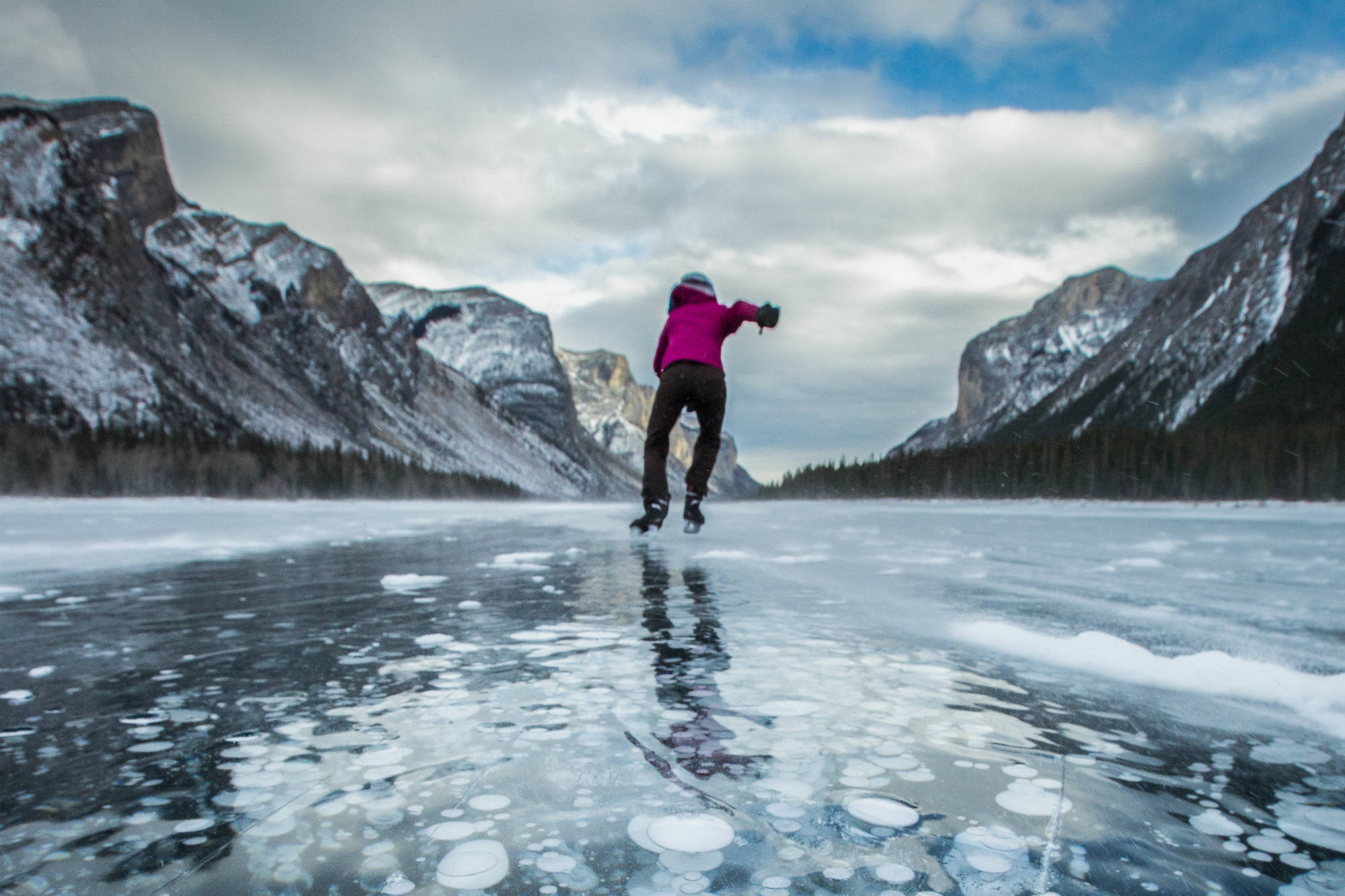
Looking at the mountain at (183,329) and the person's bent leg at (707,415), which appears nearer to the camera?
the person's bent leg at (707,415)

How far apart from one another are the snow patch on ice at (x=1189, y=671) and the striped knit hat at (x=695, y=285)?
6.53 metres

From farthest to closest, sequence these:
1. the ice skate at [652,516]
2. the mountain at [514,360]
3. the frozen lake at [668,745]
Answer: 1. the mountain at [514,360]
2. the ice skate at [652,516]
3. the frozen lake at [668,745]

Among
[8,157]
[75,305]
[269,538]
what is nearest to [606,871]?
[269,538]

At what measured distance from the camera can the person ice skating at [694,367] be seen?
8.66 metres

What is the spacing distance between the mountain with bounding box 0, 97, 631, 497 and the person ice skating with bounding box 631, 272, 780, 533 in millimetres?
61945

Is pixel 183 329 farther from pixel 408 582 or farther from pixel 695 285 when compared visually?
pixel 408 582

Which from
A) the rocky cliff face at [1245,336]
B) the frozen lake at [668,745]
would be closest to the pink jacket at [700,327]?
the frozen lake at [668,745]

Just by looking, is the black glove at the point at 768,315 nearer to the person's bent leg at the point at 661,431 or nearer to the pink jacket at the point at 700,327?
the pink jacket at the point at 700,327

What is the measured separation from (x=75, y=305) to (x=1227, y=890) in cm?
8968

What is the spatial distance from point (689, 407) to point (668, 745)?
24.6 ft

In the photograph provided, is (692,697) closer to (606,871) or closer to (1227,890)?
(606,871)

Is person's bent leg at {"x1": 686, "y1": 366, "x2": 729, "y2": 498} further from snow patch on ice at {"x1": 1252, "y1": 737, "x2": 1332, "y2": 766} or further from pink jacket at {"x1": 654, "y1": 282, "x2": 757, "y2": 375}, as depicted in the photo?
snow patch on ice at {"x1": 1252, "y1": 737, "x2": 1332, "y2": 766}

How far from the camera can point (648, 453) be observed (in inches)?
370

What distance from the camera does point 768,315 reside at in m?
8.42
